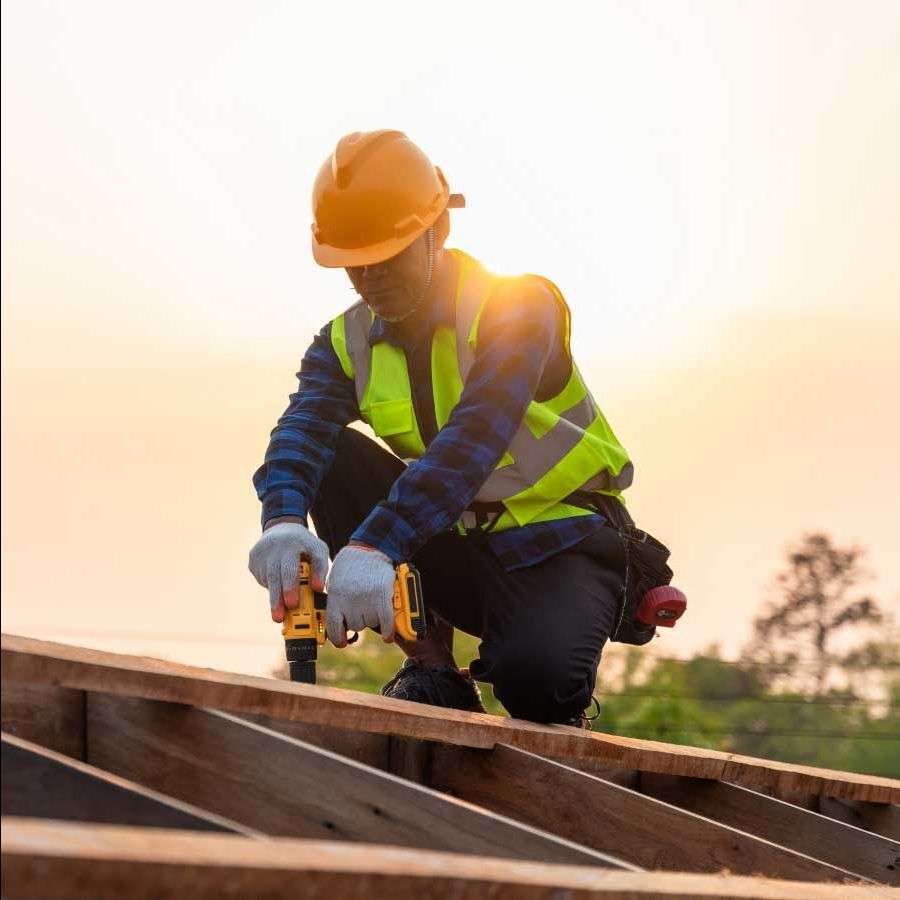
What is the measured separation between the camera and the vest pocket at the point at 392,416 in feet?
14.9

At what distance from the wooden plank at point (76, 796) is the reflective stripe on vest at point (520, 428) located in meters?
2.36

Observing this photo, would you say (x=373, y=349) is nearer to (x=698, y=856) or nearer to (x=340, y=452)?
(x=340, y=452)

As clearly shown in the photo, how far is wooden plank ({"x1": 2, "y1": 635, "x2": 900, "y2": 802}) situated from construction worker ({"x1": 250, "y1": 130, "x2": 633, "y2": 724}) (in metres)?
0.47

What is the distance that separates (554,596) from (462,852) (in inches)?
81.7

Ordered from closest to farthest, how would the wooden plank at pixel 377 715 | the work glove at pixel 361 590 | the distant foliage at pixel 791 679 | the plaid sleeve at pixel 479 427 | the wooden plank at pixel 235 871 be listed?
the wooden plank at pixel 235 871 < the wooden plank at pixel 377 715 < the work glove at pixel 361 590 < the plaid sleeve at pixel 479 427 < the distant foliage at pixel 791 679

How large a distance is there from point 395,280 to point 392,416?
450 mm

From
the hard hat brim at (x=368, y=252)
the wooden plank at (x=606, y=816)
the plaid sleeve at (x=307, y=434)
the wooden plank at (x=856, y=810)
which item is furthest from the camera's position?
the plaid sleeve at (x=307, y=434)

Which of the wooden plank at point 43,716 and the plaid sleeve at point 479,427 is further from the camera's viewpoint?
the plaid sleeve at point 479,427

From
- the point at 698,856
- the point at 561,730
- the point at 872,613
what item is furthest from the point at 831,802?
the point at 872,613

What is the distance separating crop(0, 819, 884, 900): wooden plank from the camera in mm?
1563

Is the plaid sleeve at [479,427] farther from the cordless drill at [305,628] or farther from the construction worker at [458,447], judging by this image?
the cordless drill at [305,628]

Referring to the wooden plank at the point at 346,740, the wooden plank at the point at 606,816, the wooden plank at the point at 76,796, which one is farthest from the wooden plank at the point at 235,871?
the wooden plank at the point at 346,740

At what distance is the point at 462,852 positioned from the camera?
2.37 meters

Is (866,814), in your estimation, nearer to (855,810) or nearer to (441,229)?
(855,810)
